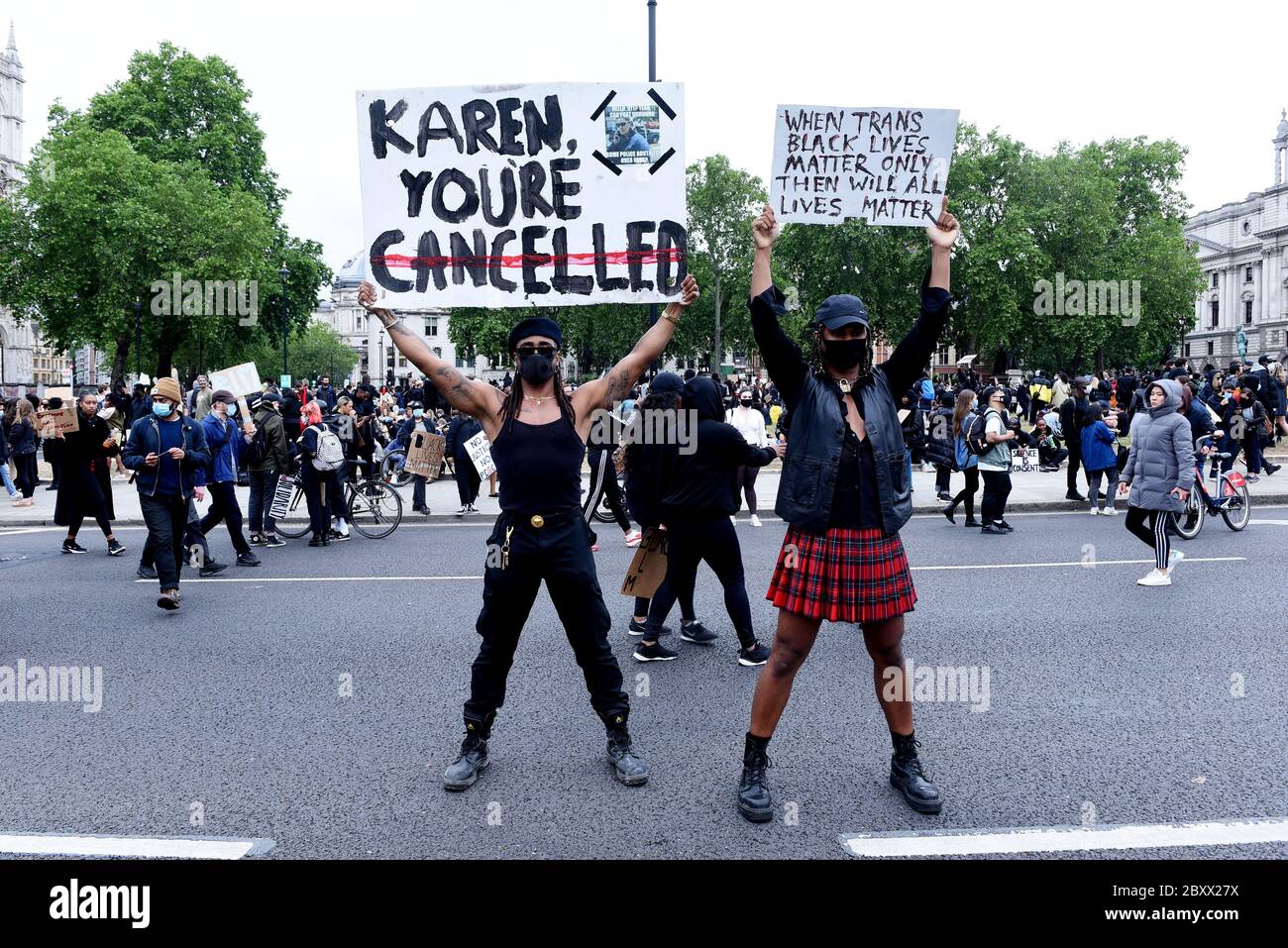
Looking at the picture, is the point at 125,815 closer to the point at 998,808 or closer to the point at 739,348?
the point at 998,808

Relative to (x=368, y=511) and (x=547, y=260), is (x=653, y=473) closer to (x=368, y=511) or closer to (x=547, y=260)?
(x=547, y=260)

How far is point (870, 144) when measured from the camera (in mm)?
6820

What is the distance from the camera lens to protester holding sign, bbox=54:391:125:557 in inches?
456

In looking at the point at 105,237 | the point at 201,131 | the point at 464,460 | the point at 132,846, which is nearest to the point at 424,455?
the point at 464,460

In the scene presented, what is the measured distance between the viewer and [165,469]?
8383mm

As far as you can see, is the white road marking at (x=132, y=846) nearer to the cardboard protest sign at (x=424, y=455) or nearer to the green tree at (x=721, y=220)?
the cardboard protest sign at (x=424, y=455)

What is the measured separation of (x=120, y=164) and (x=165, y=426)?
121 ft

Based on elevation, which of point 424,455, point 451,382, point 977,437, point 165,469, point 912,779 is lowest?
point 912,779

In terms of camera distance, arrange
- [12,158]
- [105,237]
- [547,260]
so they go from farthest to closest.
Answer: [12,158], [105,237], [547,260]

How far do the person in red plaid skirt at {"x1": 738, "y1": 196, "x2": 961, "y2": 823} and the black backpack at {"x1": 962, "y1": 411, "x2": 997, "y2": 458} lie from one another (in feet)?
27.7

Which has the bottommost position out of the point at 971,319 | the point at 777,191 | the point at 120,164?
the point at 777,191

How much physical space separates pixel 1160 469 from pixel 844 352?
5.66 meters
